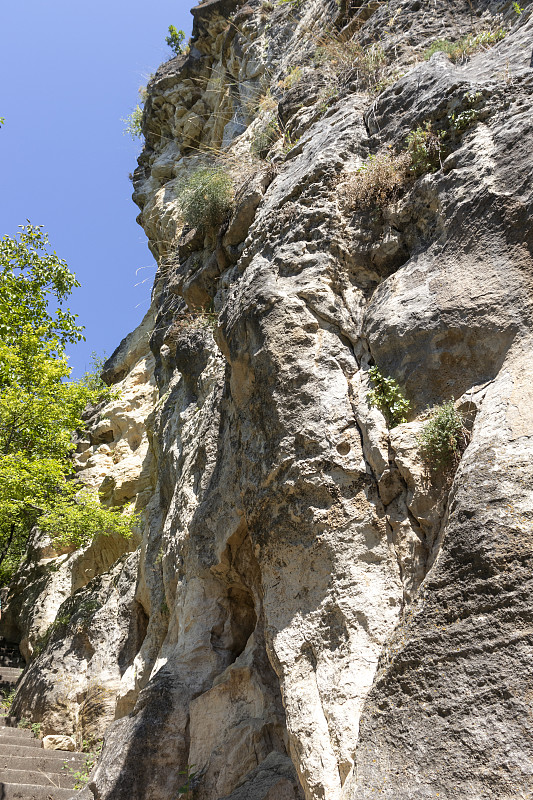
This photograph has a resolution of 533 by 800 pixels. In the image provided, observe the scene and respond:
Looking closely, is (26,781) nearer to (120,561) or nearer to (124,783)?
(124,783)

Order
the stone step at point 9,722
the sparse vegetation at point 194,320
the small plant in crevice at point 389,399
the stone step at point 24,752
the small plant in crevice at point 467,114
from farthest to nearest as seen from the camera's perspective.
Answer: the stone step at point 9,722 → the sparse vegetation at point 194,320 → the stone step at point 24,752 → the small plant in crevice at point 467,114 → the small plant in crevice at point 389,399

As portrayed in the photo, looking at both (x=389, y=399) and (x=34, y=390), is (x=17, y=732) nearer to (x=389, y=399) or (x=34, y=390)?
(x=34, y=390)

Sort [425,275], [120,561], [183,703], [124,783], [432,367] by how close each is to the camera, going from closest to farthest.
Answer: [432,367]
[425,275]
[124,783]
[183,703]
[120,561]

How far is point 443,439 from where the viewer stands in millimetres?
4375

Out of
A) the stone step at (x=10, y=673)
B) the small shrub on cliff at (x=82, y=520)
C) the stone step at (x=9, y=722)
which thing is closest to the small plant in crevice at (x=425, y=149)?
the small shrub on cliff at (x=82, y=520)

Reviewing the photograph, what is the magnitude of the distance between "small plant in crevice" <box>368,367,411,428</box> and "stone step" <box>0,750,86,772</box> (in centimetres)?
661

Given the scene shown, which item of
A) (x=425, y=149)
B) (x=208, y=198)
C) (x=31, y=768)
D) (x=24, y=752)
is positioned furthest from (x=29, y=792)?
(x=425, y=149)

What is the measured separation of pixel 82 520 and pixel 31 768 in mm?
3875

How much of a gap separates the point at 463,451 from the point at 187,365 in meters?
5.67

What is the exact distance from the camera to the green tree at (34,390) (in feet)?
32.2

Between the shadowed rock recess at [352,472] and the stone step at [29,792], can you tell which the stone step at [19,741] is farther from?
the stone step at [29,792]

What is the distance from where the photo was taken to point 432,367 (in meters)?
4.77

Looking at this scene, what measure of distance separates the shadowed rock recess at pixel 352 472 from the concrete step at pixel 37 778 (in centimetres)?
115

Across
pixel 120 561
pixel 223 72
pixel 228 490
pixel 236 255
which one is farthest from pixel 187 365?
pixel 223 72
